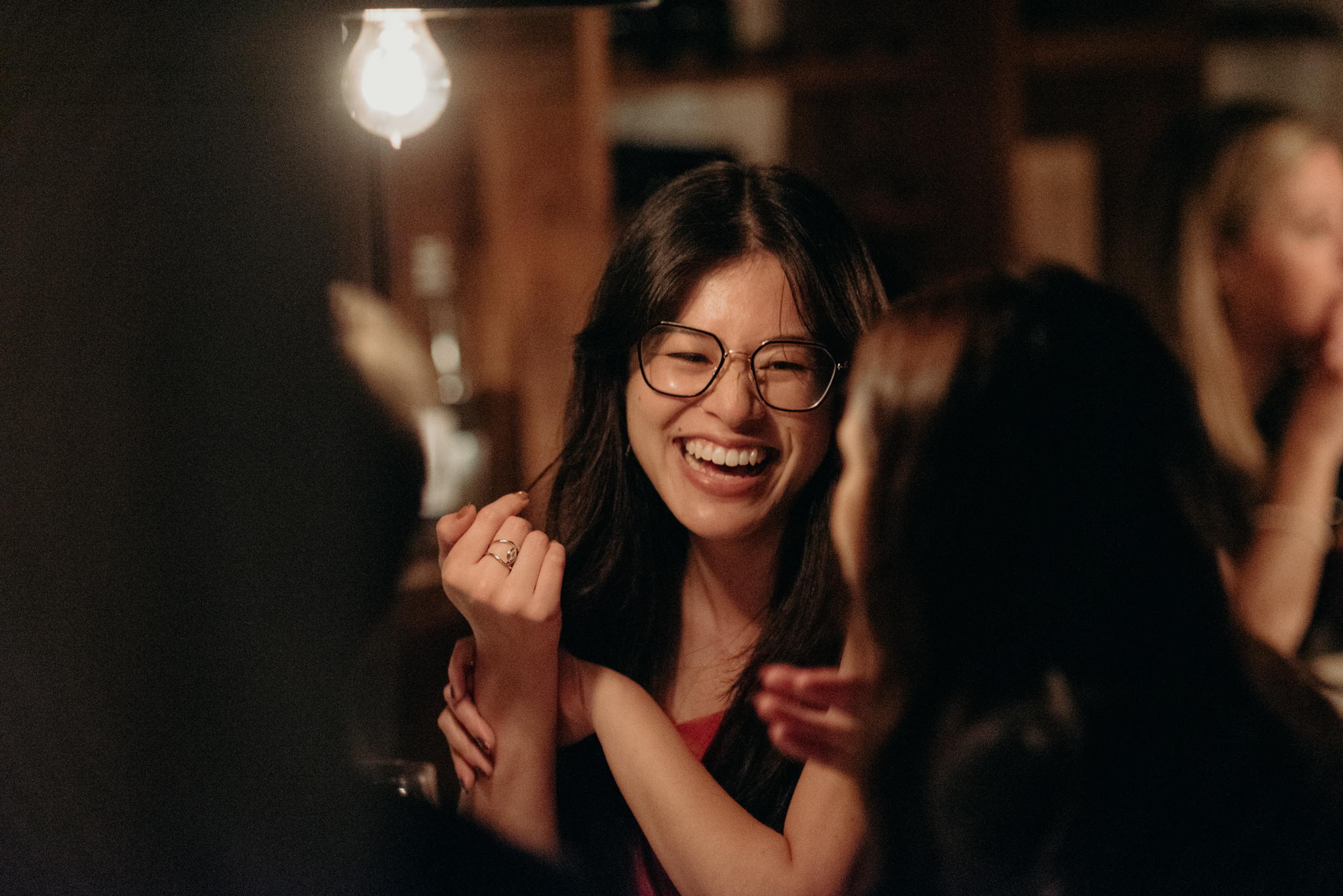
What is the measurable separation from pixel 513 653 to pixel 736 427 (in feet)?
0.68

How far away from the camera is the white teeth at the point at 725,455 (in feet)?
1.98

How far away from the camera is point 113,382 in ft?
1.80

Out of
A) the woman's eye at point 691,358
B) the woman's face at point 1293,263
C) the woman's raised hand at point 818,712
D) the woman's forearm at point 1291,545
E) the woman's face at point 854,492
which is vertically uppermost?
the woman's face at point 1293,263

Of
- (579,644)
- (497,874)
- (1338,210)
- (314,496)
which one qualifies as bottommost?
(497,874)

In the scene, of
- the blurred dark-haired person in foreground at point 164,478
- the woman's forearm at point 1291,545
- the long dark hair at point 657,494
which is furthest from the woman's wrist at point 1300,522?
the blurred dark-haired person in foreground at point 164,478

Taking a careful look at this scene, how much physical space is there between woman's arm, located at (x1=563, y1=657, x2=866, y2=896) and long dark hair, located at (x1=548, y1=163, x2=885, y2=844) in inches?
1.4

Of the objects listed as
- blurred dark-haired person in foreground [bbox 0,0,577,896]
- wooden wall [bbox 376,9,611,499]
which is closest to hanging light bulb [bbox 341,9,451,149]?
blurred dark-haired person in foreground [bbox 0,0,577,896]

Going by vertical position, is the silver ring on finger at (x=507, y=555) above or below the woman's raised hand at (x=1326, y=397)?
below

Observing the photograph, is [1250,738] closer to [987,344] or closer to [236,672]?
[987,344]

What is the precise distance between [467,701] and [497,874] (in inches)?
4.4

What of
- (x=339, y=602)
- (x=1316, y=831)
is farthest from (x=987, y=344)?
(x=339, y=602)

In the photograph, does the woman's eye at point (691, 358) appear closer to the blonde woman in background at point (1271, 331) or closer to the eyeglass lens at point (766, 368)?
the eyeglass lens at point (766, 368)

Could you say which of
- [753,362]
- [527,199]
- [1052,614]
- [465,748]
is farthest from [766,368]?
[527,199]

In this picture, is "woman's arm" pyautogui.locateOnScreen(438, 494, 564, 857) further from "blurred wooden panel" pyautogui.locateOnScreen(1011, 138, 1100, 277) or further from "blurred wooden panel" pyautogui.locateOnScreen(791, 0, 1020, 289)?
"blurred wooden panel" pyautogui.locateOnScreen(1011, 138, 1100, 277)
